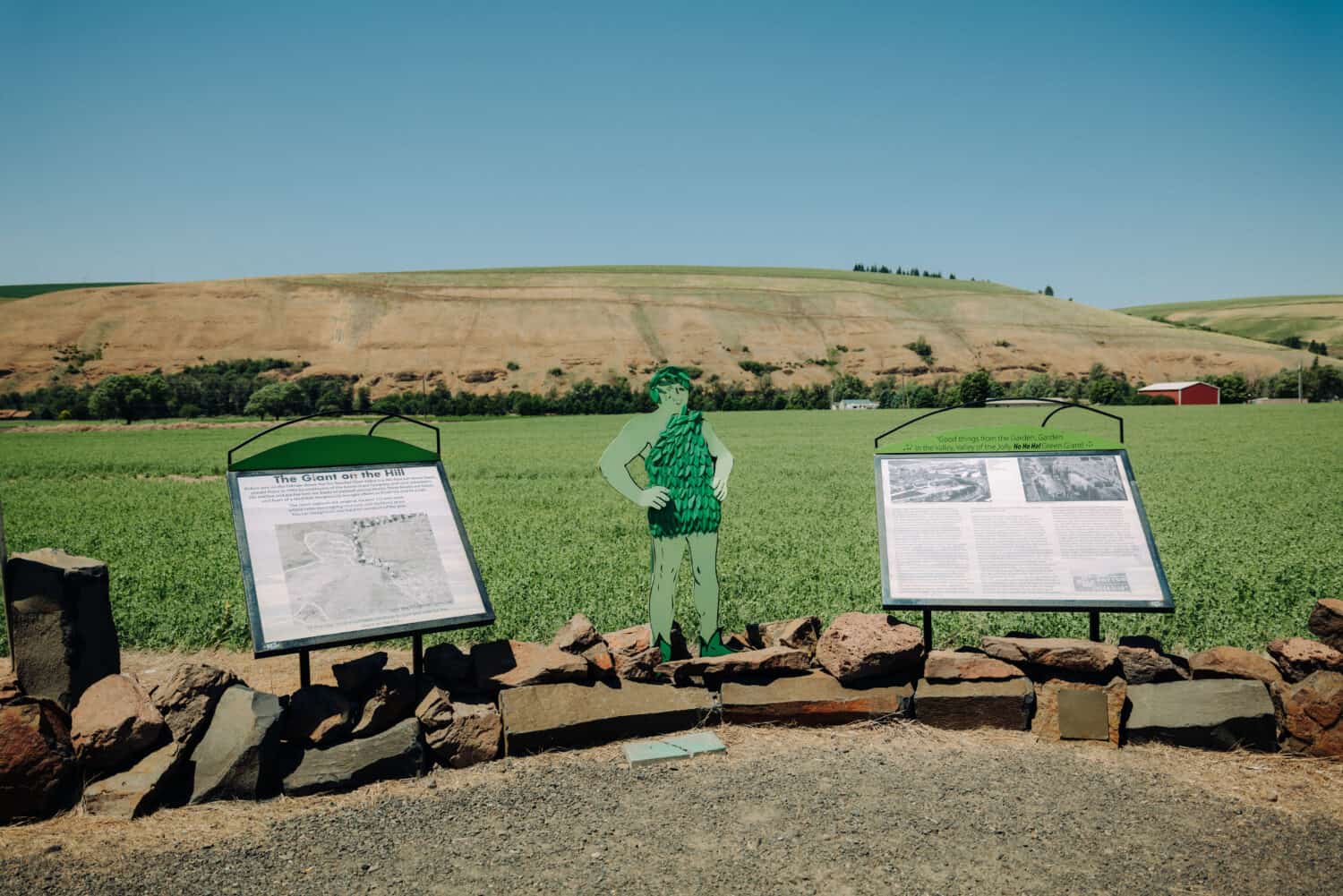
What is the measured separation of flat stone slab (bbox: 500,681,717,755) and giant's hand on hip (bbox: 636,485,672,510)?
144 centimetres

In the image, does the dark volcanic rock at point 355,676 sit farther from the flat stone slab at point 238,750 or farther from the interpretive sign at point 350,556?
the flat stone slab at point 238,750

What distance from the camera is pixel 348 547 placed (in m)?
6.59

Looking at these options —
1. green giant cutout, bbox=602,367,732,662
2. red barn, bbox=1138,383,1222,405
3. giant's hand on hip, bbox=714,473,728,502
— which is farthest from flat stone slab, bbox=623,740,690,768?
red barn, bbox=1138,383,1222,405

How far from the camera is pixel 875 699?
6.91 m

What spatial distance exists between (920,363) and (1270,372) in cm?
4339

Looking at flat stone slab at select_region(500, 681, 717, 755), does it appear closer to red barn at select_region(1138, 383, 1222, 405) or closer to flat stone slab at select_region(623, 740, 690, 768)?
flat stone slab at select_region(623, 740, 690, 768)

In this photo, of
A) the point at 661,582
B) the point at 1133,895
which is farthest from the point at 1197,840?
the point at 661,582

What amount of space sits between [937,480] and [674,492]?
222 cm

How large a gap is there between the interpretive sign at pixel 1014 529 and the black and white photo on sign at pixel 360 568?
11.6ft

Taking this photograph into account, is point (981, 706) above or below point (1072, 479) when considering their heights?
below

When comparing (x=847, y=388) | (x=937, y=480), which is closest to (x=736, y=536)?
(x=937, y=480)

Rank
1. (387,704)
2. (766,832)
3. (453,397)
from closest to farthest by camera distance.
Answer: (766,832), (387,704), (453,397)

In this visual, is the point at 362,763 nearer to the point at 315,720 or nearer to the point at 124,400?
the point at 315,720

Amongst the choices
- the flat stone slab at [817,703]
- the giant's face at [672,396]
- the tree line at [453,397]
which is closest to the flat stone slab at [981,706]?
the flat stone slab at [817,703]
